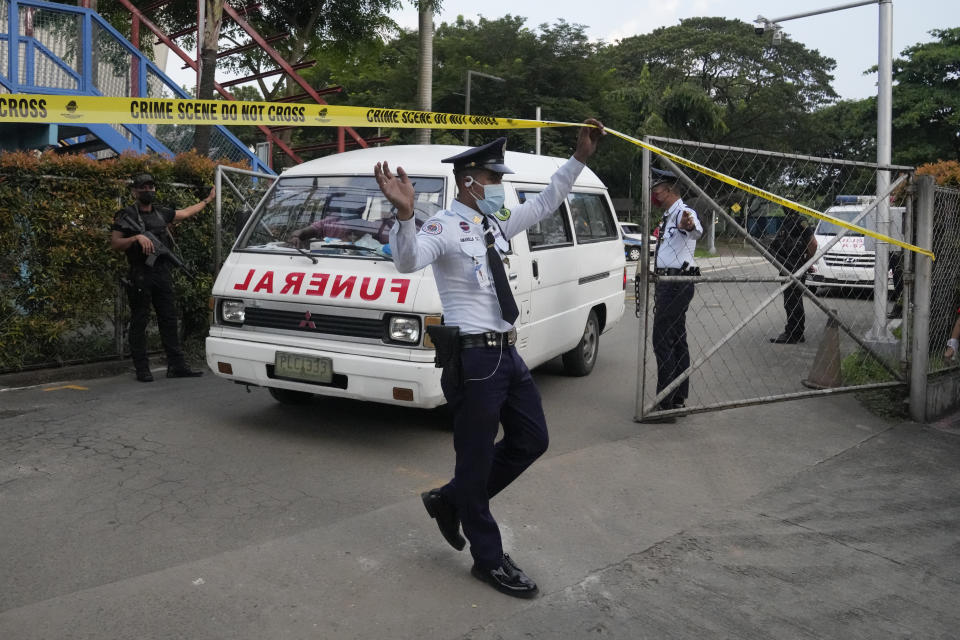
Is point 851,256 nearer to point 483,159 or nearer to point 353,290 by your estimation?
point 353,290

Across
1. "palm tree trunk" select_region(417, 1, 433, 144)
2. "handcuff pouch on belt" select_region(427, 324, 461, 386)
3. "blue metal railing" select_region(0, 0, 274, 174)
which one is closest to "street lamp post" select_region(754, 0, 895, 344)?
"handcuff pouch on belt" select_region(427, 324, 461, 386)

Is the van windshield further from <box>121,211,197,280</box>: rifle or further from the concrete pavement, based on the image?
the concrete pavement

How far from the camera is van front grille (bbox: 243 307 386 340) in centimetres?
544

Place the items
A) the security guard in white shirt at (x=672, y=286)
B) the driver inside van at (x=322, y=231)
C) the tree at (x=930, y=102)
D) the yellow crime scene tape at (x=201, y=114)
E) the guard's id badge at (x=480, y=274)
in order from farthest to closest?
the tree at (x=930, y=102) < the security guard in white shirt at (x=672, y=286) < the driver inside van at (x=322, y=231) < the yellow crime scene tape at (x=201, y=114) < the guard's id badge at (x=480, y=274)

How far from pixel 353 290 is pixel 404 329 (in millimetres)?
447

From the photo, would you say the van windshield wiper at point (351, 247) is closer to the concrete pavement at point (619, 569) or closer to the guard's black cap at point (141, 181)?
the concrete pavement at point (619, 569)

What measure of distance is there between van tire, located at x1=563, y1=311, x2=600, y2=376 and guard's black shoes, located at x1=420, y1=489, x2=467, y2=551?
4.05 meters

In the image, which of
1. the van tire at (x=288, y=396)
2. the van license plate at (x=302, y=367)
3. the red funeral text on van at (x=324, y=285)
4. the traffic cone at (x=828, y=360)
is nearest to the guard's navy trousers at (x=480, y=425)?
the red funeral text on van at (x=324, y=285)

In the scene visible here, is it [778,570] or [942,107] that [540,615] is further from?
[942,107]

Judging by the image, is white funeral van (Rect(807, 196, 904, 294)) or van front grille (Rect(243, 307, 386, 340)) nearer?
van front grille (Rect(243, 307, 386, 340))

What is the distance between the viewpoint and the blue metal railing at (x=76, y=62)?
1055cm

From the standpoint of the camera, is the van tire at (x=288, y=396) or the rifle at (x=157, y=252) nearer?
the van tire at (x=288, y=396)

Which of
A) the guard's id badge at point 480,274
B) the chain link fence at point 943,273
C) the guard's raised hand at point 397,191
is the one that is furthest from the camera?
the chain link fence at point 943,273

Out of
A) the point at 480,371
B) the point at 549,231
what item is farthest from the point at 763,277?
the point at 480,371
